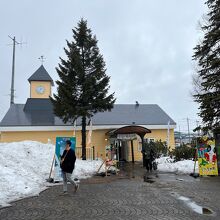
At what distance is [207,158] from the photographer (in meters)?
16.2

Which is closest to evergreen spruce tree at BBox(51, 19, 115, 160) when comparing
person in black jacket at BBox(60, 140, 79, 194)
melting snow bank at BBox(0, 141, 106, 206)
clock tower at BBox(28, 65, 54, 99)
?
melting snow bank at BBox(0, 141, 106, 206)

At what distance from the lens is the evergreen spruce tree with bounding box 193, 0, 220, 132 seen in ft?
57.1

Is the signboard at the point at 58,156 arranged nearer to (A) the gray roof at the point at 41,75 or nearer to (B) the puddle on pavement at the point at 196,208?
(B) the puddle on pavement at the point at 196,208

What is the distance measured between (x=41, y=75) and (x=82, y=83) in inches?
854

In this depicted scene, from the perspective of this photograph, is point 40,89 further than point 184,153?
Yes

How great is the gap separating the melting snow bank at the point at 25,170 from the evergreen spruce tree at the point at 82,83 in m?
4.59

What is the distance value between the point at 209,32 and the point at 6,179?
1396 centimetres

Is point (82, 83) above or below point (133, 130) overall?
above

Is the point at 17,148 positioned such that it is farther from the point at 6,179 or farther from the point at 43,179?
the point at 6,179

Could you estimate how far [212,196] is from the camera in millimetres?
9680

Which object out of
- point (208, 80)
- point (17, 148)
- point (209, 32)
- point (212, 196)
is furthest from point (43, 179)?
point (209, 32)

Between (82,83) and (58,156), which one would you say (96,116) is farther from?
(58,156)

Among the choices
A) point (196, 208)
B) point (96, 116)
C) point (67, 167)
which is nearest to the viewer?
point (196, 208)

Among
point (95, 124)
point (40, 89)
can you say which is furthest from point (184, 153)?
point (40, 89)
